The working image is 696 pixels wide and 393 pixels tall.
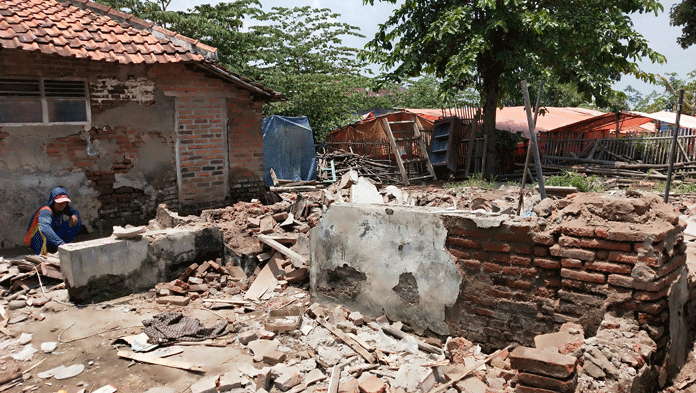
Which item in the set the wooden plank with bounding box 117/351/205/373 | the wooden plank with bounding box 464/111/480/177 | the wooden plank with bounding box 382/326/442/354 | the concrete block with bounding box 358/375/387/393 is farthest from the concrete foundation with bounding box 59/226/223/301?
the wooden plank with bounding box 464/111/480/177

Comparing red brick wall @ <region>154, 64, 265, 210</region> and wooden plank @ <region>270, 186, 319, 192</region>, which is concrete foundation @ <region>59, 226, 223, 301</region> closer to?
red brick wall @ <region>154, 64, 265, 210</region>

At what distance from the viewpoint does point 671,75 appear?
26.3 m

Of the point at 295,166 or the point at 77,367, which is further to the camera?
the point at 295,166

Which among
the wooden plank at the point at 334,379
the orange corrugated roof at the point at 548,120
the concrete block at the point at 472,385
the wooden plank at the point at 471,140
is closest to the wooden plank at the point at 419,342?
the concrete block at the point at 472,385

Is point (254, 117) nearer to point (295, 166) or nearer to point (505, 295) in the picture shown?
point (295, 166)

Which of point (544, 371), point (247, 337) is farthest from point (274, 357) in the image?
point (544, 371)

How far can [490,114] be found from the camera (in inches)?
596

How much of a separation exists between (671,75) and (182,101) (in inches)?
1091

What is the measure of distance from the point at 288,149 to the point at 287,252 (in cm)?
942

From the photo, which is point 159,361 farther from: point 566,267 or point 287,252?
point 566,267

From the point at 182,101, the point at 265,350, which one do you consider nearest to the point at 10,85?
the point at 182,101

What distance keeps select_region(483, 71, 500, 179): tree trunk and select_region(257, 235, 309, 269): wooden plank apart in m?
10.3

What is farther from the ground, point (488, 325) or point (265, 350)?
point (488, 325)

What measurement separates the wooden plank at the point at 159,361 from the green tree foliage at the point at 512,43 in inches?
422
